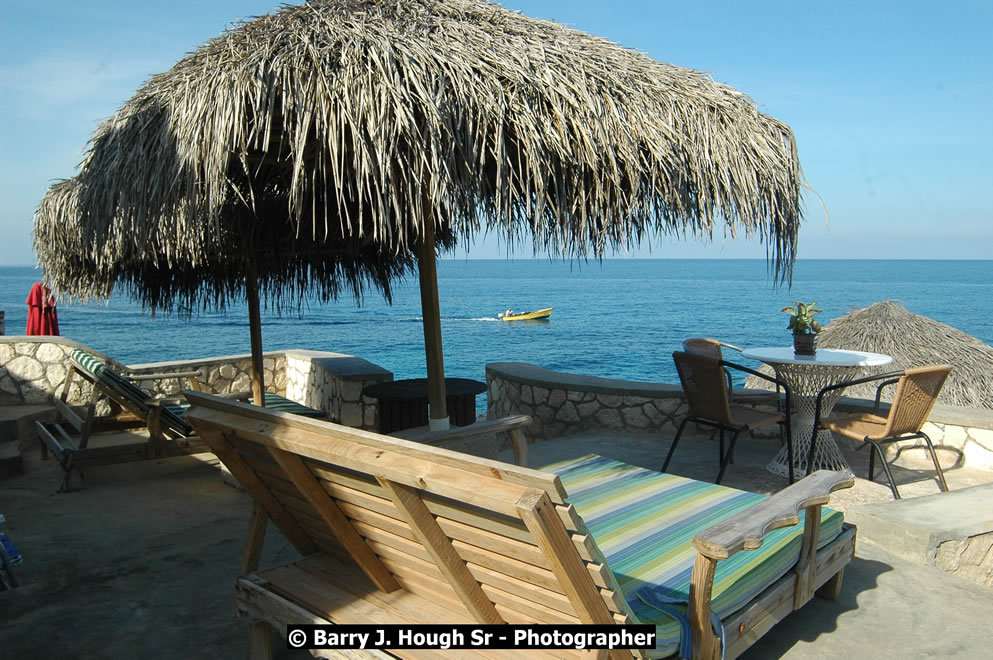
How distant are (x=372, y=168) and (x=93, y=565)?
7.68 feet

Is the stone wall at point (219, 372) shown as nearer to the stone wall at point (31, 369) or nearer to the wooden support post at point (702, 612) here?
the stone wall at point (31, 369)

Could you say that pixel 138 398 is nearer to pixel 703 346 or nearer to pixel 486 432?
pixel 486 432

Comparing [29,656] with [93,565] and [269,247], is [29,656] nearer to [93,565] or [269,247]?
[93,565]

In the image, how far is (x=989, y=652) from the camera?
93.1 inches

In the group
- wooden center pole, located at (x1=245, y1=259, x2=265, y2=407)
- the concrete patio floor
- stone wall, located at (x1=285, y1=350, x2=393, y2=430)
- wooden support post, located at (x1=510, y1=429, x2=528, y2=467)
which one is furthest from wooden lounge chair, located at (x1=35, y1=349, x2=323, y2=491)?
wooden support post, located at (x1=510, y1=429, x2=528, y2=467)

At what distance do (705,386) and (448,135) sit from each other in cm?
229

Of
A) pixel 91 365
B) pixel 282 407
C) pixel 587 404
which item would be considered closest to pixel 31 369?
pixel 91 365

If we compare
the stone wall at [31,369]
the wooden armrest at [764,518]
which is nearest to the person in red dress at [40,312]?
the stone wall at [31,369]

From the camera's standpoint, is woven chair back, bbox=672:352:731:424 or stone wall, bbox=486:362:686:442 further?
stone wall, bbox=486:362:686:442

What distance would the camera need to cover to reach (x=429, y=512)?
1669 mm

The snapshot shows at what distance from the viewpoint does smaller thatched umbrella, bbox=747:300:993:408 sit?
23.3ft

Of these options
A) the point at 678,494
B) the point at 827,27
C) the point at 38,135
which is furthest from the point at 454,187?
the point at 827,27

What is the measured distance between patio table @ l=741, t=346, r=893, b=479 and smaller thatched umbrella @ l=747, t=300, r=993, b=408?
2.60 metres

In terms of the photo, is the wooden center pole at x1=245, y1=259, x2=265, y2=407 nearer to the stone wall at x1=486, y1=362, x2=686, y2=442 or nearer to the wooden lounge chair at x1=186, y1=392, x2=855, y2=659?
the stone wall at x1=486, y1=362, x2=686, y2=442
